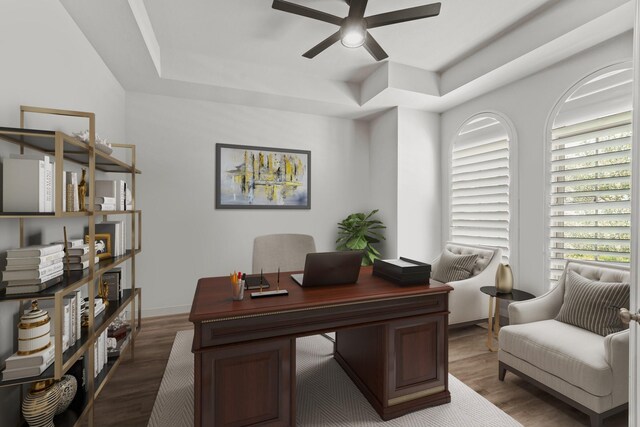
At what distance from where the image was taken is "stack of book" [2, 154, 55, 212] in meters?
1.31

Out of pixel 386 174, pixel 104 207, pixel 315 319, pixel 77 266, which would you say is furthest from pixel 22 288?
pixel 386 174

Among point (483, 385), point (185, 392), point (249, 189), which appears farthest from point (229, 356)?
point (249, 189)

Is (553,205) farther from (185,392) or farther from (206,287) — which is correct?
(185,392)

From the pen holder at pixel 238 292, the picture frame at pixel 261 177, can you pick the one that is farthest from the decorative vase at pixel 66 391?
the picture frame at pixel 261 177

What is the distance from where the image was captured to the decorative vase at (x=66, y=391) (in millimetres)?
1506

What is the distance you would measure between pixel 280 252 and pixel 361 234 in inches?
A: 65.1

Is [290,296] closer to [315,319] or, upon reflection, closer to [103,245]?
[315,319]

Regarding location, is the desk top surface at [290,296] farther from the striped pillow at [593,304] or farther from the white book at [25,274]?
the striped pillow at [593,304]

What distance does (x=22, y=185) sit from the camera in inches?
52.1

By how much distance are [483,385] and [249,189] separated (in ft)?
10.3

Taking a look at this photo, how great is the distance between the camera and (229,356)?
1.37 metres

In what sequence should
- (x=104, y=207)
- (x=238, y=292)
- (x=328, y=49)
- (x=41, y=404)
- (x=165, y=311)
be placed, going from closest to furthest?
(x=41, y=404) < (x=238, y=292) < (x=104, y=207) < (x=328, y=49) < (x=165, y=311)

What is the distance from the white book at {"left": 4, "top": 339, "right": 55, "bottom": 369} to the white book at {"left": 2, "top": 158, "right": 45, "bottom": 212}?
2.17 feet

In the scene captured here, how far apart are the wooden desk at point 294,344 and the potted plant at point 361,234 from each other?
193 centimetres
